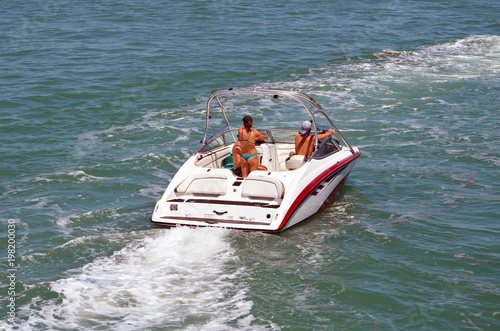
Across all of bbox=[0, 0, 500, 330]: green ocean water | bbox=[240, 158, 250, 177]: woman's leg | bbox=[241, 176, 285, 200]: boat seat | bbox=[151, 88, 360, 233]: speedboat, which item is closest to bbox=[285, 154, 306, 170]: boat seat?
bbox=[151, 88, 360, 233]: speedboat

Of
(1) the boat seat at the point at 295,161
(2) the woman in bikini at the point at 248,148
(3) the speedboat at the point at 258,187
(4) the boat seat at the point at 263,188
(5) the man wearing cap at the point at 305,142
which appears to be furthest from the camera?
(5) the man wearing cap at the point at 305,142

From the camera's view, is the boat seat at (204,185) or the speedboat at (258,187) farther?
the boat seat at (204,185)

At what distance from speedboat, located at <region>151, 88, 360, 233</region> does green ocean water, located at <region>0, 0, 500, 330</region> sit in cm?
27

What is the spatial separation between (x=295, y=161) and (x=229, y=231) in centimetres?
235

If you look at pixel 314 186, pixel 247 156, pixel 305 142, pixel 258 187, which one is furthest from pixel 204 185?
pixel 305 142

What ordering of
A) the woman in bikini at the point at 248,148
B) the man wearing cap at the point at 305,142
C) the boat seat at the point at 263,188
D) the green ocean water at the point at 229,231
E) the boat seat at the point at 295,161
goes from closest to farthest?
the green ocean water at the point at 229,231
the boat seat at the point at 263,188
the woman in bikini at the point at 248,148
the boat seat at the point at 295,161
the man wearing cap at the point at 305,142

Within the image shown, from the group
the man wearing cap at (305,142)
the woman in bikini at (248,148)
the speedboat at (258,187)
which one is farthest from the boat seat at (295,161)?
the woman in bikini at (248,148)

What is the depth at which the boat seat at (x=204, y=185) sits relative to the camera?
11359mm

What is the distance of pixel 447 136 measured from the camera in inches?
661

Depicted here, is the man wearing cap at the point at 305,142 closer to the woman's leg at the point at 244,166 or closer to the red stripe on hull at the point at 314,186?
the red stripe on hull at the point at 314,186

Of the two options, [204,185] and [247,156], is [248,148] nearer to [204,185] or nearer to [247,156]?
[247,156]

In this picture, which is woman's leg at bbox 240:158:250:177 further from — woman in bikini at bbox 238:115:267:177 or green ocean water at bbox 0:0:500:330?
green ocean water at bbox 0:0:500:330

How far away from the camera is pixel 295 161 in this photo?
40.5ft

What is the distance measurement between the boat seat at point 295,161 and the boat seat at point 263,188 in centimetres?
119
